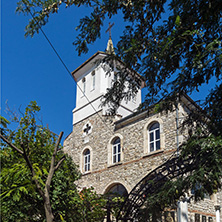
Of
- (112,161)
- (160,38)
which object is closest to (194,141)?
(160,38)

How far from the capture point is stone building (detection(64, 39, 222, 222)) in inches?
528

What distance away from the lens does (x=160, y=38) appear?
5848mm

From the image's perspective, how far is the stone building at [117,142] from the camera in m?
13.4

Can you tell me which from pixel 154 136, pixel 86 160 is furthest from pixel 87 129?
pixel 154 136

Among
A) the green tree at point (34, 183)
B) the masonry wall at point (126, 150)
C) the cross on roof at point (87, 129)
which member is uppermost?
the cross on roof at point (87, 129)

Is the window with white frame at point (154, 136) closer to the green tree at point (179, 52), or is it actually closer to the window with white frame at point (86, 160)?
the window with white frame at point (86, 160)

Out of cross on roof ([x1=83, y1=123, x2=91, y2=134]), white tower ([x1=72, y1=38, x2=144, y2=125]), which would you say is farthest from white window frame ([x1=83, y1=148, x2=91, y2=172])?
white tower ([x1=72, y1=38, x2=144, y2=125])

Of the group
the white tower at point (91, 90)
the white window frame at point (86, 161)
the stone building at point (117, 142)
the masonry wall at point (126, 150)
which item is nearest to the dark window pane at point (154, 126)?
the stone building at point (117, 142)

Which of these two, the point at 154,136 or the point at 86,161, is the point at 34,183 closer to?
the point at 154,136

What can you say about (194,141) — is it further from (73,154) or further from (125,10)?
(73,154)

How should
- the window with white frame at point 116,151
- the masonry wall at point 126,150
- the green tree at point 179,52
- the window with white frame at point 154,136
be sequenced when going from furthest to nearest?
the window with white frame at point 116,151 < the window with white frame at point 154,136 < the masonry wall at point 126,150 < the green tree at point 179,52

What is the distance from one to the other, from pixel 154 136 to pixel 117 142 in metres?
2.63

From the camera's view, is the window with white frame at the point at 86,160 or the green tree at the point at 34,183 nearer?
the green tree at the point at 34,183

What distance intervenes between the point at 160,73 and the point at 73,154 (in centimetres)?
1368
